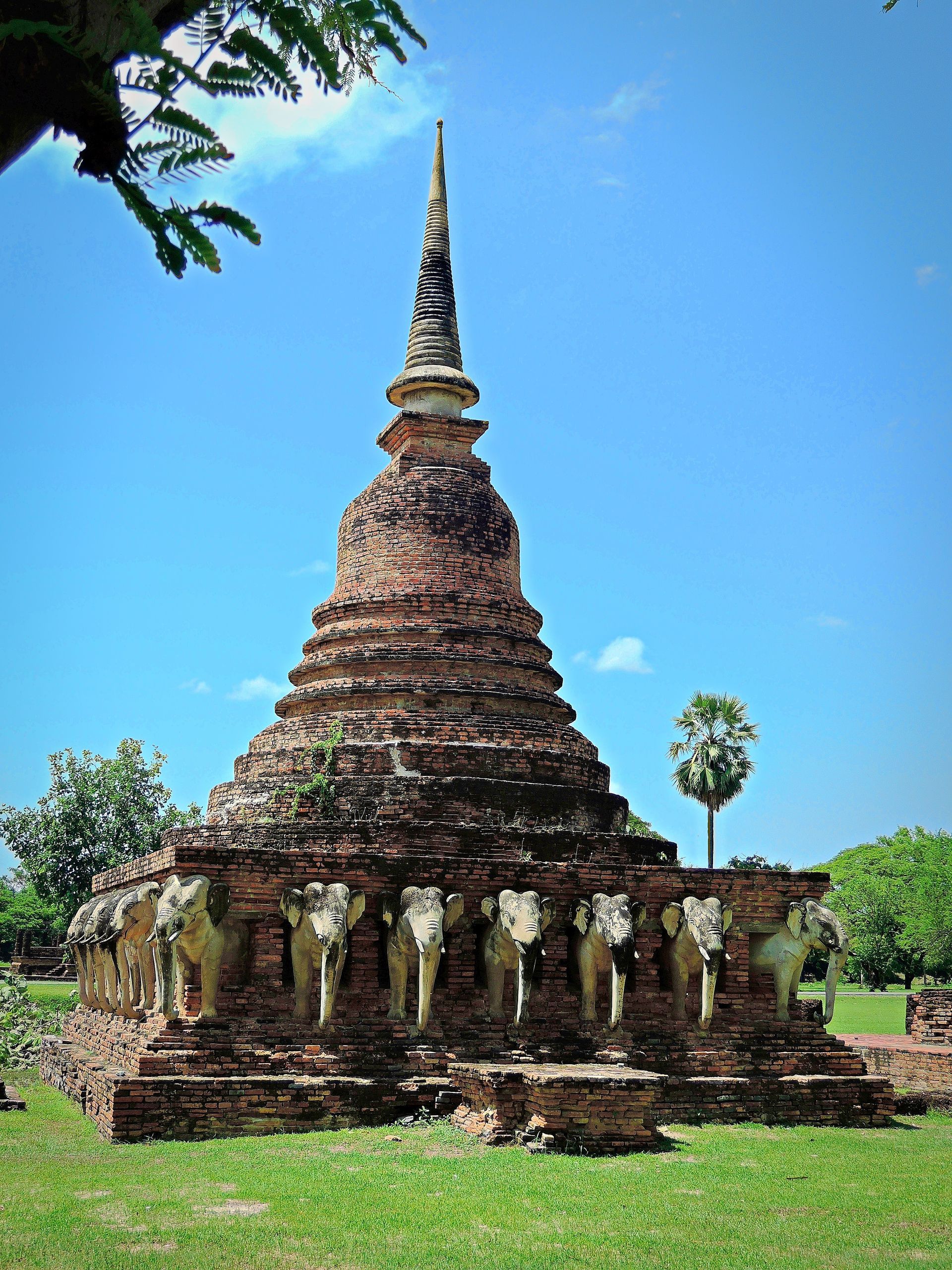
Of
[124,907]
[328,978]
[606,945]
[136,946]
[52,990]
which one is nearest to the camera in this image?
[328,978]

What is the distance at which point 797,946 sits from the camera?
1560 cm

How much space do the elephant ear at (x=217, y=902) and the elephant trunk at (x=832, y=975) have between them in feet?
26.1

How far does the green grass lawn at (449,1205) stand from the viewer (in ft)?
25.0

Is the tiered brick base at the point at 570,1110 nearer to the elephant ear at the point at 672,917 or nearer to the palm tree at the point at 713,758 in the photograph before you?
the elephant ear at the point at 672,917

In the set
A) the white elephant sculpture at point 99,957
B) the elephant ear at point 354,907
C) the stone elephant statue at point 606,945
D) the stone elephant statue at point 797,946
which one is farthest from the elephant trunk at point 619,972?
the white elephant sculpture at point 99,957

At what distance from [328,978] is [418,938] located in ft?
3.78

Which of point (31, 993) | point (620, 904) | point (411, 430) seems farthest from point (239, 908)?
point (31, 993)

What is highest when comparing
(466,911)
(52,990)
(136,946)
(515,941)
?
(466,911)

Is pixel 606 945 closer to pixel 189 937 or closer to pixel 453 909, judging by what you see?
pixel 453 909

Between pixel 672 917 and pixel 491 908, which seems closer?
pixel 491 908

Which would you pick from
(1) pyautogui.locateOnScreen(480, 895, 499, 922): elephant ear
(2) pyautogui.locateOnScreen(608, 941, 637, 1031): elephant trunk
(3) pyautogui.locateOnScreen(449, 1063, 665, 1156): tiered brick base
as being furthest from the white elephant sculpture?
(2) pyautogui.locateOnScreen(608, 941, 637, 1031): elephant trunk

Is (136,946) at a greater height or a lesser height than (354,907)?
lesser

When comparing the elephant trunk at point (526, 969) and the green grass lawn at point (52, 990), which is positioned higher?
the elephant trunk at point (526, 969)

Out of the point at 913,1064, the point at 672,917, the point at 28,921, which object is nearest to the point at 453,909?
the point at 672,917
